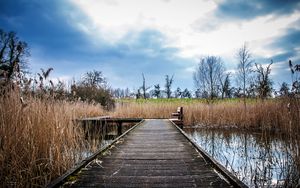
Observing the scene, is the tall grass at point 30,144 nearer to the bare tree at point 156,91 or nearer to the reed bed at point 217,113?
the reed bed at point 217,113

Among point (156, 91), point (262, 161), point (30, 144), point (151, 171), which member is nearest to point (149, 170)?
point (151, 171)

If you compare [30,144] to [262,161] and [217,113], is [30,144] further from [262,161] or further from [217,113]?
[217,113]

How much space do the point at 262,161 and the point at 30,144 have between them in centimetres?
408

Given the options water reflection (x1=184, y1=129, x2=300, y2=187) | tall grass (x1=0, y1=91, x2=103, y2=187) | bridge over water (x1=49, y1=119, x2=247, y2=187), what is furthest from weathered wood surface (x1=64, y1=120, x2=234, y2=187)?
water reflection (x1=184, y1=129, x2=300, y2=187)

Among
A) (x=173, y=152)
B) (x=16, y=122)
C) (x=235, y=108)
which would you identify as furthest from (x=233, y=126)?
(x=16, y=122)

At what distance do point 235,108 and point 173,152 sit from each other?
10.0 metres

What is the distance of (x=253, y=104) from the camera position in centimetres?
1241

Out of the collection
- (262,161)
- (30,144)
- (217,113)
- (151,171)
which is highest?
(217,113)

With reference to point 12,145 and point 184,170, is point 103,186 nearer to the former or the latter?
point 184,170

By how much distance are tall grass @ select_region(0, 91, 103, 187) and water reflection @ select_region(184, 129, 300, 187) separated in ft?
8.62

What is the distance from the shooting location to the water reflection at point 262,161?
3792 millimetres

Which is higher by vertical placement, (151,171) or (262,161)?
(151,171)

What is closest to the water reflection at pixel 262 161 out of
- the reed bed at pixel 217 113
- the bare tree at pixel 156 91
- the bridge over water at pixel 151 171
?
the bridge over water at pixel 151 171

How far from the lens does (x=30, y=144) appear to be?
11.3 feet
